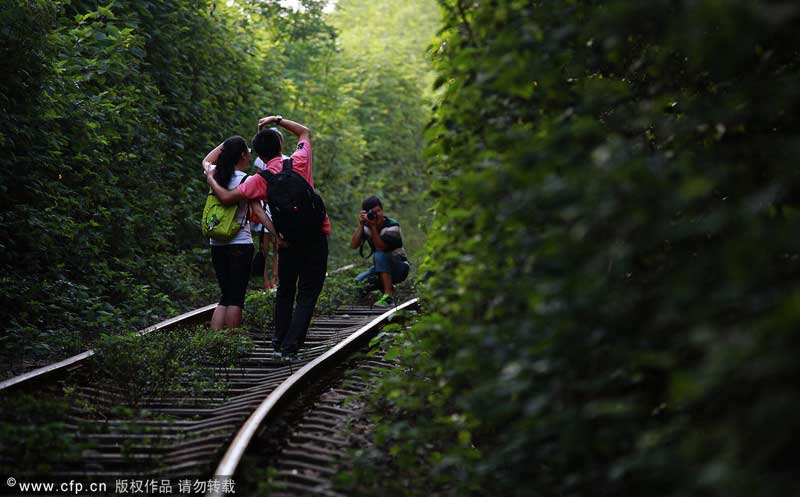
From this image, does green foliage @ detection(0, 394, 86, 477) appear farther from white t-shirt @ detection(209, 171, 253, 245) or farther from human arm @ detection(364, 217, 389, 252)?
human arm @ detection(364, 217, 389, 252)

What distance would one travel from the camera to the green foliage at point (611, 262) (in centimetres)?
255

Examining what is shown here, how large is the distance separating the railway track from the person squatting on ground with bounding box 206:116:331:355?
1.25ft

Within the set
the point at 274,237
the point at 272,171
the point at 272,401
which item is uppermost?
the point at 272,171

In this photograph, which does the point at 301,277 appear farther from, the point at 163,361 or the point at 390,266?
the point at 390,266

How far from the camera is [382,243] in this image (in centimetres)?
1108

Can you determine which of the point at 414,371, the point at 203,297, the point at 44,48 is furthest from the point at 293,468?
the point at 203,297

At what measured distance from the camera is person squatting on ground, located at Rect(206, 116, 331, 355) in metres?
7.50

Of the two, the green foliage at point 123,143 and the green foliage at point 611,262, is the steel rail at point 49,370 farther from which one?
the green foliage at point 611,262

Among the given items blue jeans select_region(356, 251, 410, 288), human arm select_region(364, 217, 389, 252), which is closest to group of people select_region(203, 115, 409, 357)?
human arm select_region(364, 217, 389, 252)

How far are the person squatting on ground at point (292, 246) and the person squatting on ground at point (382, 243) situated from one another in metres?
3.06

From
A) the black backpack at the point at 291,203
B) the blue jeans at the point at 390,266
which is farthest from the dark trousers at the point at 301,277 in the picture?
the blue jeans at the point at 390,266

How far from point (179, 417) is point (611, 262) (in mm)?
3597

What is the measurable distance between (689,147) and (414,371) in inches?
102

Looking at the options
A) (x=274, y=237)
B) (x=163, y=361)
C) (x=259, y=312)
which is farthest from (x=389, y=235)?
(x=163, y=361)
